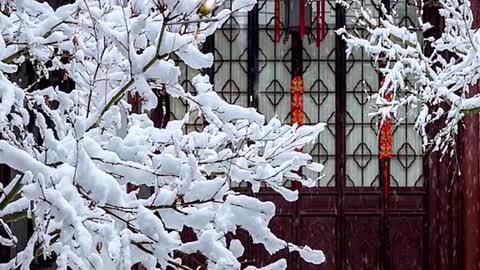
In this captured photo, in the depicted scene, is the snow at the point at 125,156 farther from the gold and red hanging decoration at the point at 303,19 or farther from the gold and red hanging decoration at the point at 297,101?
the gold and red hanging decoration at the point at 297,101

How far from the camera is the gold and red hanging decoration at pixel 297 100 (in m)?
11.1

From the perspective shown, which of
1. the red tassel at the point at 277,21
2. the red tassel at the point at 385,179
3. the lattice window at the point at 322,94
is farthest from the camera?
the lattice window at the point at 322,94

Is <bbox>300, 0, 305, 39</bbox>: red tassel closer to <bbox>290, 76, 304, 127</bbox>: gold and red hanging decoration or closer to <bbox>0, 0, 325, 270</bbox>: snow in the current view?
<bbox>290, 76, 304, 127</bbox>: gold and red hanging decoration

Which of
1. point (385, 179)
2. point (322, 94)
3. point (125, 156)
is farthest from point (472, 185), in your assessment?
point (125, 156)

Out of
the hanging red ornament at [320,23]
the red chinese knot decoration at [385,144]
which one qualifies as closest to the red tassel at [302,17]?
the hanging red ornament at [320,23]

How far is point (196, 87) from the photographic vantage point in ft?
11.5

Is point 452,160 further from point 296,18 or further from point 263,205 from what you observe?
point 263,205

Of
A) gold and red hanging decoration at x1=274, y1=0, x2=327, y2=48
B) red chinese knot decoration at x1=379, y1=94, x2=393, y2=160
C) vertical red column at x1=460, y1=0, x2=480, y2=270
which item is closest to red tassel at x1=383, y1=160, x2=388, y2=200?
red chinese knot decoration at x1=379, y1=94, x2=393, y2=160

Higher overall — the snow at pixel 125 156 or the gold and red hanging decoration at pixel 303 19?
the gold and red hanging decoration at pixel 303 19

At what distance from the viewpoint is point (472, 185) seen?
1071 centimetres

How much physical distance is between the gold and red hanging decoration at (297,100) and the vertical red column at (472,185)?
6.23ft

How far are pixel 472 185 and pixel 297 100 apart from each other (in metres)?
2.23

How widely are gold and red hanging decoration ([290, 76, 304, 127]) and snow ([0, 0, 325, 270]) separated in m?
7.42

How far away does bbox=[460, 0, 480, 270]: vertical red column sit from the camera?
34.6 feet
